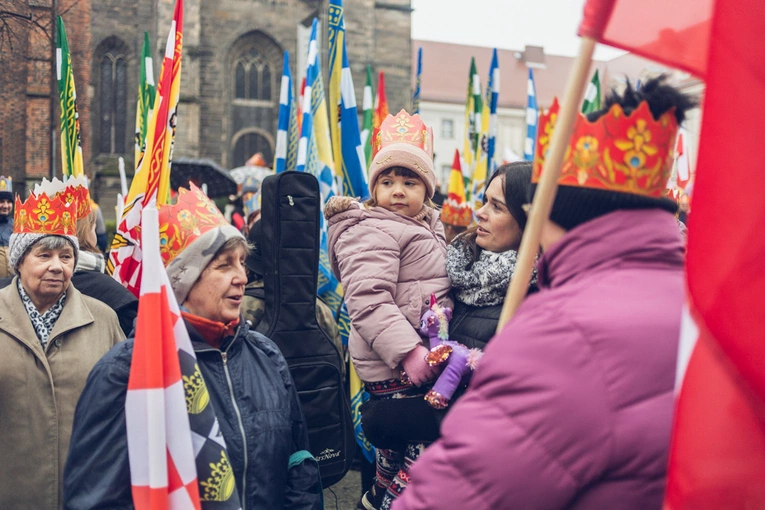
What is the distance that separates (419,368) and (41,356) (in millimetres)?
1604

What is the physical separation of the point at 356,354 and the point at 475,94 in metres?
7.57

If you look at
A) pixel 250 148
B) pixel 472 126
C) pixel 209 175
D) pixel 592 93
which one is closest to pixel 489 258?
pixel 592 93

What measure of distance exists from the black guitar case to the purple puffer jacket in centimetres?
288

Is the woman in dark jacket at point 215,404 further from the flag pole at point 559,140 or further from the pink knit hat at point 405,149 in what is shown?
the flag pole at point 559,140

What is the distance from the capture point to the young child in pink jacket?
3.14 m

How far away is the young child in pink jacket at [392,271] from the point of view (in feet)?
10.3

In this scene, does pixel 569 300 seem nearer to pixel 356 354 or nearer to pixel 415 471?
pixel 415 471

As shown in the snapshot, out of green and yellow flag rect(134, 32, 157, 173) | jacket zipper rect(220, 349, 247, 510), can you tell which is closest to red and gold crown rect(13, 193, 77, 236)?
jacket zipper rect(220, 349, 247, 510)

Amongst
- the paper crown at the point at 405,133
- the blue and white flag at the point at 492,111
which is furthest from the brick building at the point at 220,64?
the paper crown at the point at 405,133

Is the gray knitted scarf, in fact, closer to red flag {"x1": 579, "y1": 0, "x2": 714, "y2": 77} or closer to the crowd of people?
the crowd of people

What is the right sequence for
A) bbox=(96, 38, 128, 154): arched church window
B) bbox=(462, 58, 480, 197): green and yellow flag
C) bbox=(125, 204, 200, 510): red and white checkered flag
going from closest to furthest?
bbox=(125, 204, 200, 510): red and white checkered flag < bbox=(462, 58, 480, 197): green and yellow flag < bbox=(96, 38, 128, 154): arched church window

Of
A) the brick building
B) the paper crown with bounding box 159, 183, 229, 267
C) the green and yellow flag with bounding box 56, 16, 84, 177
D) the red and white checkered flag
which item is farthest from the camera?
the brick building

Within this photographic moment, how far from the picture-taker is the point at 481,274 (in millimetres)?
→ 3105

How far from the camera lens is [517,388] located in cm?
146
